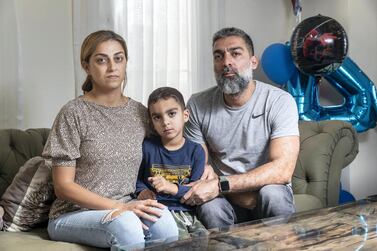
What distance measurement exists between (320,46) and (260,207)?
1.12 meters

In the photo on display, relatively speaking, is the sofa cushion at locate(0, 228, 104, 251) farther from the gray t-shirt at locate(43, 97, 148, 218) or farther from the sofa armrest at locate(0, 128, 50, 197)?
the sofa armrest at locate(0, 128, 50, 197)

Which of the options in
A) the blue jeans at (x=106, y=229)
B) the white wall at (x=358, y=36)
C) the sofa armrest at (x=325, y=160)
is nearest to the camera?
the blue jeans at (x=106, y=229)

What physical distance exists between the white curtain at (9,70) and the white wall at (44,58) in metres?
0.04

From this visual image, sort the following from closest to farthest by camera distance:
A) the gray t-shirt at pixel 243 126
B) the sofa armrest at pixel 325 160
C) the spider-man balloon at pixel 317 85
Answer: the gray t-shirt at pixel 243 126 < the sofa armrest at pixel 325 160 < the spider-man balloon at pixel 317 85

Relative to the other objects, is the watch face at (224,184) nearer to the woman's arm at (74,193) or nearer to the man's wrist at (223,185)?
the man's wrist at (223,185)

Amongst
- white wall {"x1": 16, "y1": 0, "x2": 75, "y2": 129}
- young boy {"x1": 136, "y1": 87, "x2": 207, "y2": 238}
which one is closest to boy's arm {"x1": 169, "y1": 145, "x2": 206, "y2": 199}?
young boy {"x1": 136, "y1": 87, "x2": 207, "y2": 238}

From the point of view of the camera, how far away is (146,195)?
1811 mm

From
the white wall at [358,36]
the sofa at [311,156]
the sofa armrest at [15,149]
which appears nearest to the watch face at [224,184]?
the sofa at [311,156]

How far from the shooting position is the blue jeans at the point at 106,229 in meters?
1.54

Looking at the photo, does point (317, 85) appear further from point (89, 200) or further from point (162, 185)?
point (89, 200)

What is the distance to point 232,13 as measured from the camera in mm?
3230

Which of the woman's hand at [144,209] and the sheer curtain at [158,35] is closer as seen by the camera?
the woman's hand at [144,209]

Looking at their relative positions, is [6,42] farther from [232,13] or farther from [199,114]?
[232,13]

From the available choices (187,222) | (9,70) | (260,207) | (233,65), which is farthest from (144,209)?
(9,70)
